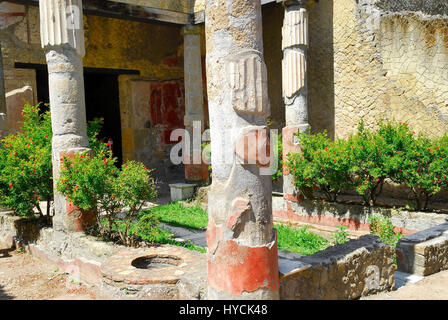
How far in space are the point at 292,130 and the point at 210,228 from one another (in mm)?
4883

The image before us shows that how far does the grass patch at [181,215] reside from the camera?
7367mm

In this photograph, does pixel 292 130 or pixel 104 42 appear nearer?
pixel 292 130

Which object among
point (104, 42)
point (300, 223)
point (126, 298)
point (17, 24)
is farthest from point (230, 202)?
point (104, 42)

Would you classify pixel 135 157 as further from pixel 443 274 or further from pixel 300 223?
pixel 443 274

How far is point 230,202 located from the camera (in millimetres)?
2928

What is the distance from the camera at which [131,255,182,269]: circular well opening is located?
173 inches

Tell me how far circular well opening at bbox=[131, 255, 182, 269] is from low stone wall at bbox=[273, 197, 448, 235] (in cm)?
331

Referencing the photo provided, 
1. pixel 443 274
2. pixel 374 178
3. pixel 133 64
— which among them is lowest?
pixel 443 274

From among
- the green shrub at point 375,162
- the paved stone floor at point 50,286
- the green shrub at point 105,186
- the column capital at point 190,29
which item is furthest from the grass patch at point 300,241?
the column capital at point 190,29

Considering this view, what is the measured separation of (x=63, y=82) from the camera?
557cm

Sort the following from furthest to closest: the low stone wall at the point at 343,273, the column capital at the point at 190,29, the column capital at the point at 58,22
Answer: the column capital at the point at 190,29 < the column capital at the point at 58,22 < the low stone wall at the point at 343,273

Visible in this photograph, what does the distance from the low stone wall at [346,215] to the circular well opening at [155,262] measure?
10.9 ft

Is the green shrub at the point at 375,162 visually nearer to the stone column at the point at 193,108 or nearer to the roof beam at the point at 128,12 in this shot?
the stone column at the point at 193,108

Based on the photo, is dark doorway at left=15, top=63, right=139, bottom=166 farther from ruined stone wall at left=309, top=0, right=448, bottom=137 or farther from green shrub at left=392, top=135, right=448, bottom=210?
green shrub at left=392, top=135, right=448, bottom=210
